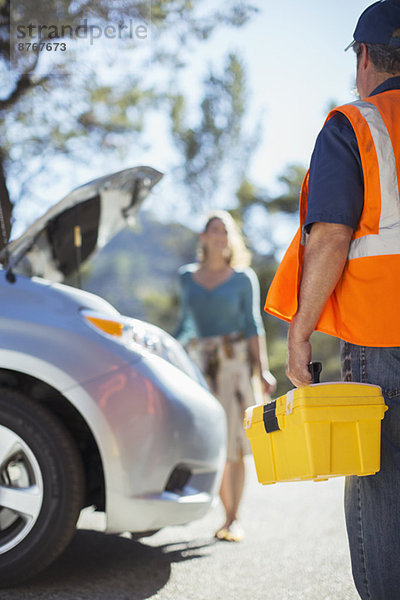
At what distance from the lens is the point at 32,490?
2756 millimetres

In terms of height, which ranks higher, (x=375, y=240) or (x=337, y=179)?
(x=337, y=179)

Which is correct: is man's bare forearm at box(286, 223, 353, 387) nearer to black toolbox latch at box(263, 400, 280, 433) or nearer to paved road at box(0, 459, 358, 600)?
black toolbox latch at box(263, 400, 280, 433)

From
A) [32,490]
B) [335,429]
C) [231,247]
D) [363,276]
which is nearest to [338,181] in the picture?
[363,276]

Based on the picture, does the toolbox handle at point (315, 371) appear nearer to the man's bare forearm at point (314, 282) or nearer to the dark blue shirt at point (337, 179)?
the man's bare forearm at point (314, 282)

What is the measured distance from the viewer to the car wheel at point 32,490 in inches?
108

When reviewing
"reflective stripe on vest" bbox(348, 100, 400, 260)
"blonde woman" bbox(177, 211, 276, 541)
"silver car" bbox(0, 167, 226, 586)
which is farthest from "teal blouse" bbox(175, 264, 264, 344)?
"reflective stripe on vest" bbox(348, 100, 400, 260)

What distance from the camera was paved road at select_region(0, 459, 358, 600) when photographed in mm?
2865

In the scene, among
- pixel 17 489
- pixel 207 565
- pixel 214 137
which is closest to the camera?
pixel 17 489

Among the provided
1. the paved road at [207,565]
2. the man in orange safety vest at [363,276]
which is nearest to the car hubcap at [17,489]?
the paved road at [207,565]

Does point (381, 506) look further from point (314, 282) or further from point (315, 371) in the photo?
point (314, 282)

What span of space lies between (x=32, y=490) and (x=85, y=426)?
1.36 feet

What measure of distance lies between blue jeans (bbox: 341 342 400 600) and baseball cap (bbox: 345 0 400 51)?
2.85ft

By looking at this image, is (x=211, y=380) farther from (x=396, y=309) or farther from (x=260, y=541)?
(x=396, y=309)

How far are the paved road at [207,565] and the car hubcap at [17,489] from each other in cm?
23
